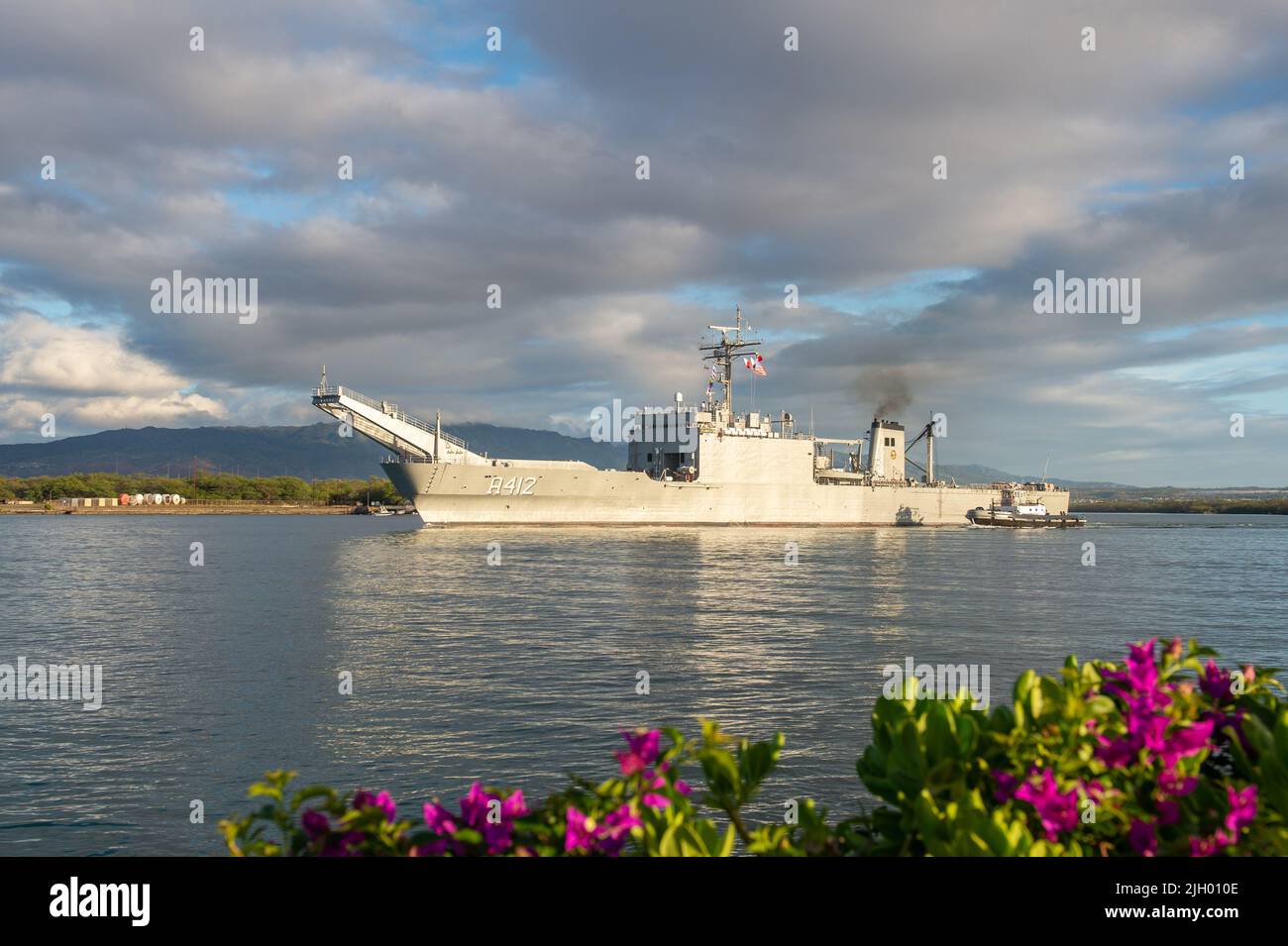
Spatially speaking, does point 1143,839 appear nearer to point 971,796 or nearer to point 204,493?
point 971,796

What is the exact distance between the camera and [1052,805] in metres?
2.53

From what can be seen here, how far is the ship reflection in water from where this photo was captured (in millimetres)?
10438

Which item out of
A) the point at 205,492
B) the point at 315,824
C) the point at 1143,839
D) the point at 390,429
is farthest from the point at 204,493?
the point at 1143,839

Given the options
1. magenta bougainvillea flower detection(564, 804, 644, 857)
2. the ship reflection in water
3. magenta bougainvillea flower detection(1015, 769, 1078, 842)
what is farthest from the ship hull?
→ magenta bougainvillea flower detection(1015, 769, 1078, 842)

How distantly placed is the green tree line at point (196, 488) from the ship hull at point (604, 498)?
98.9 meters

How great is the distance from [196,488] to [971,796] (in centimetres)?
17577

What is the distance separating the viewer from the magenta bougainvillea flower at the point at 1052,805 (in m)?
2.52

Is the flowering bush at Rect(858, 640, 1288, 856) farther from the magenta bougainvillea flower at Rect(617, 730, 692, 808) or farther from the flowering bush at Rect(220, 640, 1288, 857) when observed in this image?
the magenta bougainvillea flower at Rect(617, 730, 692, 808)

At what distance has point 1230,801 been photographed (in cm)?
261

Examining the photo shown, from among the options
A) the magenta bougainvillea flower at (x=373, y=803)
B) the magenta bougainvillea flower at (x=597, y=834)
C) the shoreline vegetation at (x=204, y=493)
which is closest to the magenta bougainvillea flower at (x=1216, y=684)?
the magenta bougainvillea flower at (x=597, y=834)
